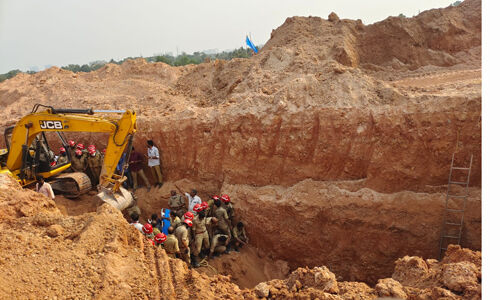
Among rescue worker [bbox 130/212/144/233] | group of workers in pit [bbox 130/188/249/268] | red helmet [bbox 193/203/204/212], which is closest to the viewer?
group of workers in pit [bbox 130/188/249/268]

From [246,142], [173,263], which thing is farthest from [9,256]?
[246,142]

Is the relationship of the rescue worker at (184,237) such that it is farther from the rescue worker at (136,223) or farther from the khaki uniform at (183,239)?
the rescue worker at (136,223)

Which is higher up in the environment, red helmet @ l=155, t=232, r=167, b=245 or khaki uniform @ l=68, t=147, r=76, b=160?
khaki uniform @ l=68, t=147, r=76, b=160

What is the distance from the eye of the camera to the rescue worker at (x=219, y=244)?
991 centimetres

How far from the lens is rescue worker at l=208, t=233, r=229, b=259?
9914 mm

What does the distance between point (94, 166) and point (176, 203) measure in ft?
10.0

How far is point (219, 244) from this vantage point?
1005cm

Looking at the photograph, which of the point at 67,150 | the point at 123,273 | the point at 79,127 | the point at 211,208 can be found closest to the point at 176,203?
the point at 211,208

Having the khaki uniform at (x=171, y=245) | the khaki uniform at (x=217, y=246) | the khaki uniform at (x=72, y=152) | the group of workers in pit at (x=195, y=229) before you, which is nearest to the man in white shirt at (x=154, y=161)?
the group of workers in pit at (x=195, y=229)

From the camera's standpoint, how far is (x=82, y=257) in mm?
5441

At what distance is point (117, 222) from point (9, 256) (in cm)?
157

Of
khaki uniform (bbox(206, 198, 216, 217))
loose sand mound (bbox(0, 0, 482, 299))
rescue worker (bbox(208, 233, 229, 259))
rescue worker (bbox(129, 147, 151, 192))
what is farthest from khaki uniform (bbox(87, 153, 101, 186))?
rescue worker (bbox(208, 233, 229, 259))

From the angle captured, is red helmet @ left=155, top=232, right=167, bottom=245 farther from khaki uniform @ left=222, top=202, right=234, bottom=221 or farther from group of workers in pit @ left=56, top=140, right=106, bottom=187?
group of workers in pit @ left=56, top=140, right=106, bottom=187

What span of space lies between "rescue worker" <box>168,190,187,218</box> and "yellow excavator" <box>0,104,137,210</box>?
45.7 inches
